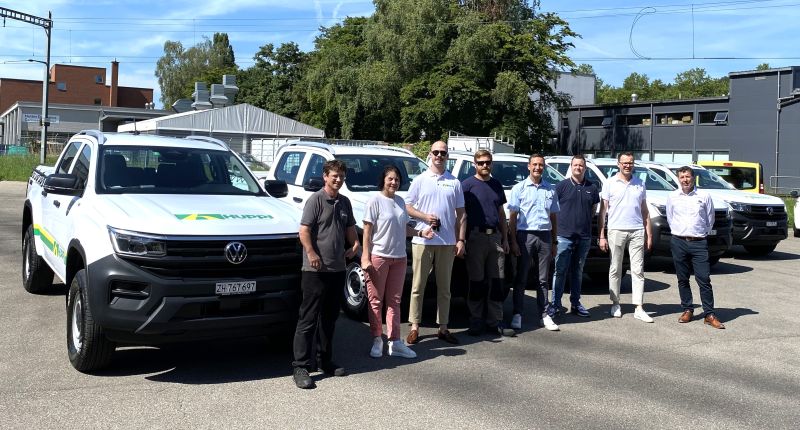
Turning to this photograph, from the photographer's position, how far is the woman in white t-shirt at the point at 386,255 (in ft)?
21.1

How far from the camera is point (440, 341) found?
7309 mm

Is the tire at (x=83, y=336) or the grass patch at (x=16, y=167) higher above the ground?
the grass patch at (x=16, y=167)

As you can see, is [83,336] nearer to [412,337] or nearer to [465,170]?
[412,337]

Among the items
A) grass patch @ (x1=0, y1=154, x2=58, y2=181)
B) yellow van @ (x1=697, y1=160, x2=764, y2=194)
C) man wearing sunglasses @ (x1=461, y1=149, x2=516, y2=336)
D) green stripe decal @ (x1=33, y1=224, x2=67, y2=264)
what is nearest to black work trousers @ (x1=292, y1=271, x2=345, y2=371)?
man wearing sunglasses @ (x1=461, y1=149, x2=516, y2=336)

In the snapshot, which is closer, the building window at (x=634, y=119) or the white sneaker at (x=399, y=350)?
the white sneaker at (x=399, y=350)

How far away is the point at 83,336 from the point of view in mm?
5598

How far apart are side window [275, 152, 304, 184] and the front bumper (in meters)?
4.60

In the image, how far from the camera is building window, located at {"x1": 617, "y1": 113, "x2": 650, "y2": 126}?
52.0 metres

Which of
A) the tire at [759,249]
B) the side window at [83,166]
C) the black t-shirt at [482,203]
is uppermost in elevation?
the side window at [83,166]

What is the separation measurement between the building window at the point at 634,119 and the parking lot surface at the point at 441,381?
151 feet

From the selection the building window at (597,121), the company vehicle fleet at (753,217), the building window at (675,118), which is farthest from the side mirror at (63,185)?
the building window at (597,121)

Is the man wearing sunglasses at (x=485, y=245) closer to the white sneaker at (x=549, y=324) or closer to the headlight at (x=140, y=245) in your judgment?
the white sneaker at (x=549, y=324)

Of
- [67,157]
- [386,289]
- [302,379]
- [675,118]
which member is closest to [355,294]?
[386,289]

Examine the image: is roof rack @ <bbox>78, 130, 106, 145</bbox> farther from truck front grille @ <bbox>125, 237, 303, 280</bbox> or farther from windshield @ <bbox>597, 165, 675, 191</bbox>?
windshield @ <bbox>597, 165, 675, 191</bbox>
